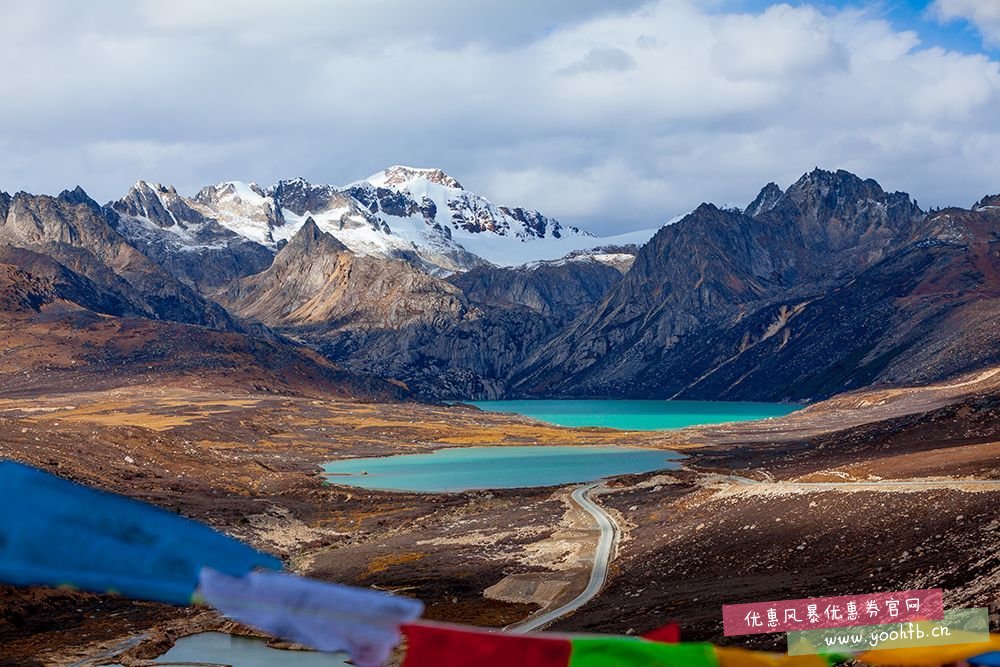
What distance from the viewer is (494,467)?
134250 millimetres

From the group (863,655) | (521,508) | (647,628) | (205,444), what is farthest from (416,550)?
(205,444)

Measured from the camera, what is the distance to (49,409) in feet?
587

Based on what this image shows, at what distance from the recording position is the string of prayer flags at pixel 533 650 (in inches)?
267

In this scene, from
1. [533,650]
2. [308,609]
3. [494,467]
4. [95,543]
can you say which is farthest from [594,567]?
[494,467]

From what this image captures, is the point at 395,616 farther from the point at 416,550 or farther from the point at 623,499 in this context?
the point at 623,499

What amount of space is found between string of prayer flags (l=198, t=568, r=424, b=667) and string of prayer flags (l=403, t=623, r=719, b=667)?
0.27m

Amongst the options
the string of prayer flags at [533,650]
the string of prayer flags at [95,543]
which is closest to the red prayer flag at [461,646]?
the string of prayer flags at [533,650]

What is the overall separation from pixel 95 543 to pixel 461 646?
2181mm

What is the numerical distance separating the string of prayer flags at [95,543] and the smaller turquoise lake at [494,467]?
333 feet

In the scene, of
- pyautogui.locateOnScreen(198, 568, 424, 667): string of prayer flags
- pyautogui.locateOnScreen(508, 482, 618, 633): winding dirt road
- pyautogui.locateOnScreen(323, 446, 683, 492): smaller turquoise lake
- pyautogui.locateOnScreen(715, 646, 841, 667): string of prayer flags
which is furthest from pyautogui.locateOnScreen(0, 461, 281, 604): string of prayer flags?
pyautogui.locateOnScreen(323, 446, 683, 492): smaller turquoise lake

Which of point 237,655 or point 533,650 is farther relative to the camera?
point 237,655

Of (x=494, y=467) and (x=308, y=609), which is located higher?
(x=308, y=609)

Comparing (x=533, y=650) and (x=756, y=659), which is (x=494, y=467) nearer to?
(x=756, y=659)

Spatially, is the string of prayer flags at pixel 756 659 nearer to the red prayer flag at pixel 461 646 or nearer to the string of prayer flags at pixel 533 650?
the string of prayer flags at pixel 533 650
